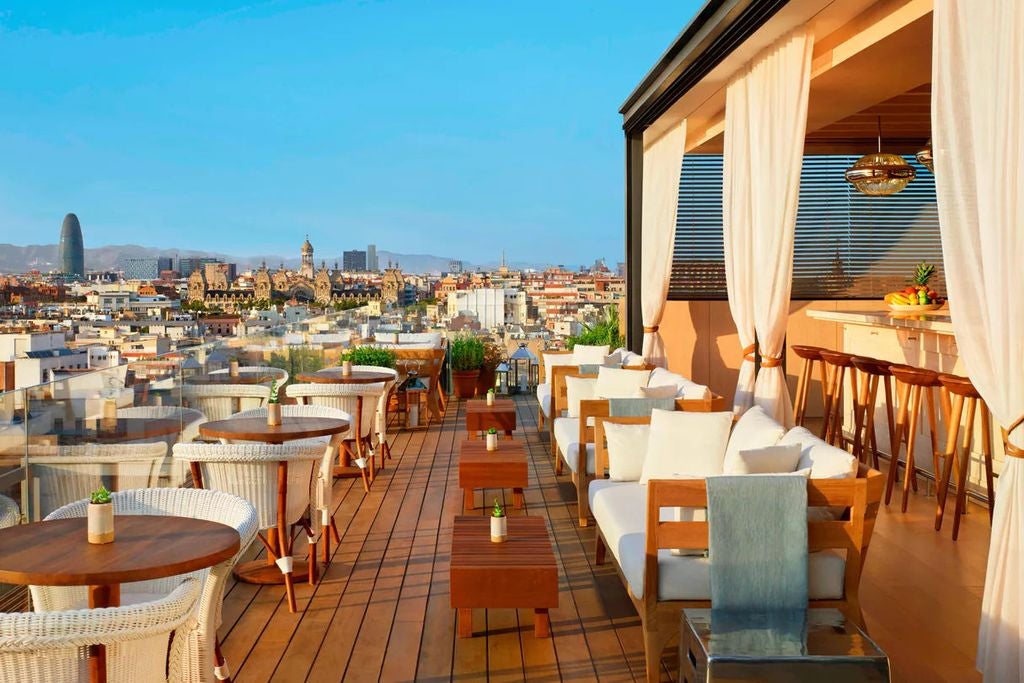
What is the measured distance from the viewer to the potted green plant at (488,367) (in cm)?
1355

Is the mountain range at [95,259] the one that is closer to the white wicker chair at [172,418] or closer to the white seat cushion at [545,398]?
the white seat cushion at [545,398]

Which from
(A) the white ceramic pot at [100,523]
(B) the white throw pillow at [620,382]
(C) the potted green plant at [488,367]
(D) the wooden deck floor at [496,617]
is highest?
(A) the white ceramic pot at [100,523]

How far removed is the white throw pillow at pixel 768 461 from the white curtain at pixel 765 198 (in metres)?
2.45

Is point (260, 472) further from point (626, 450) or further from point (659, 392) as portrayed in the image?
point (659, 392)

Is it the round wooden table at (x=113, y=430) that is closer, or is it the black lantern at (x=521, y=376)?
the round wooden table at (x=113, y=430)

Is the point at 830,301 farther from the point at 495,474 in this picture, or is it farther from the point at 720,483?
the point at 720,483

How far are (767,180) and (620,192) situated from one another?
5.30m

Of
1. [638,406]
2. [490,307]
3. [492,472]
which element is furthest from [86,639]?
[490,307]

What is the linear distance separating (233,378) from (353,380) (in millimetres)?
1393

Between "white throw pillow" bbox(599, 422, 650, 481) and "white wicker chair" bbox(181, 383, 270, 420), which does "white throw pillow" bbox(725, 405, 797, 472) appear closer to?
"white throw pillow" bbox(599, 422, 650, 481)

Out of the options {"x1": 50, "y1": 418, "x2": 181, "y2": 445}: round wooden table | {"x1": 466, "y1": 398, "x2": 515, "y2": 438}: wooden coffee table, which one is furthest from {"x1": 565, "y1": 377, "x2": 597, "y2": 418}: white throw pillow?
{"x1": 50, "y1": 418, "x2": 181, "y2": 445}: round wooden table

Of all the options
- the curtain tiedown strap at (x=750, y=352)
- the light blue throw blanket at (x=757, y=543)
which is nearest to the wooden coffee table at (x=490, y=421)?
the curtain tiedown strap at (x=750, y=352)

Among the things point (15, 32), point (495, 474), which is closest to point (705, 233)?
point (495, 474)

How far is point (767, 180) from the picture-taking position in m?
6.27
